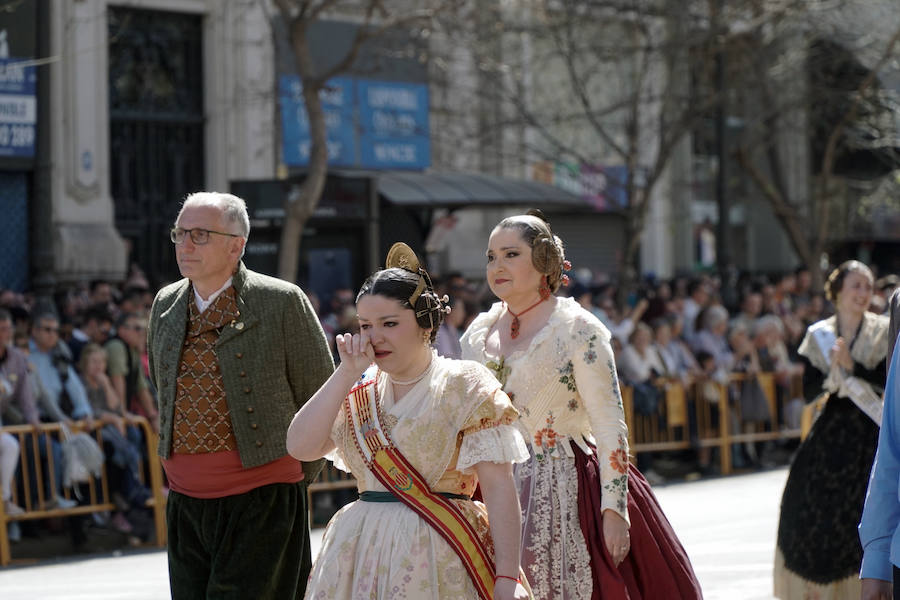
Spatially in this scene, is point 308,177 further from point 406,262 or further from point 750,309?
point 406,262

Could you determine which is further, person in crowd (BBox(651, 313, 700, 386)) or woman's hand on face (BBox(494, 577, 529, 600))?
person in crowd (BBox(651, 313, 700, 386))

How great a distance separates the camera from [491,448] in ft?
13.9

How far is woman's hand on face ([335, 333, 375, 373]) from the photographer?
4.18 metres

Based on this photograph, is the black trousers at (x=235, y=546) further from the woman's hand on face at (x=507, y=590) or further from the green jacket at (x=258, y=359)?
the woman's hand on face at (x=507, y=590)

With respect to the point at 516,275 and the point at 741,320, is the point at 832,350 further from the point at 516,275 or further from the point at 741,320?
the point at 741,320

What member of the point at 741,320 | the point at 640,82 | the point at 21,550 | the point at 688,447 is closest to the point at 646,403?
the point at 688,447

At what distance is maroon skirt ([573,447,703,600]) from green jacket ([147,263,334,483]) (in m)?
1.02

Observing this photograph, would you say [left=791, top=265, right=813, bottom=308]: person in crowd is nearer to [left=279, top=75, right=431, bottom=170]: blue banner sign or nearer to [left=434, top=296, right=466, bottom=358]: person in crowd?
[left=279, top=75, right=431, bottom=170]: blue banner sign

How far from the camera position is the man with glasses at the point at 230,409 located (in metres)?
5.34

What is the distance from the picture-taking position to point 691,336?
16.5 meters

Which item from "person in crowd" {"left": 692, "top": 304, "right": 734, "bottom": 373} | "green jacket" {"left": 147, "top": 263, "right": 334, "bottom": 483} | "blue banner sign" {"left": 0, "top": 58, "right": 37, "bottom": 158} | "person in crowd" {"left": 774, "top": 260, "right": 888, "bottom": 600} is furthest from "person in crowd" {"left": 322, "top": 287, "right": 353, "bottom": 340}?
"green jacket" {"left": 147, "top": 263, "right": 334, "bottom": 483}

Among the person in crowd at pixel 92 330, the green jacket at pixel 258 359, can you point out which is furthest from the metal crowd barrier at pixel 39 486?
the green jacket at pixel 258 359

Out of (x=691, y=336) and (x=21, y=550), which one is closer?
(x=21, y=550)

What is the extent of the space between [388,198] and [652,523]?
1316 cm
